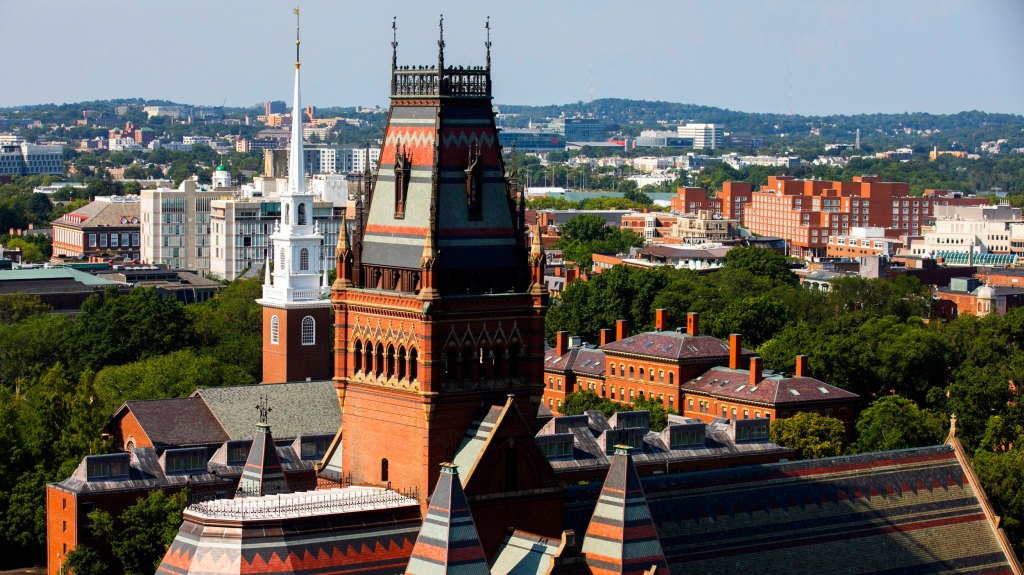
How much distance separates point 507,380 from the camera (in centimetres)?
7606

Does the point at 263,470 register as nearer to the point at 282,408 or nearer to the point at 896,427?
the point at 282,408

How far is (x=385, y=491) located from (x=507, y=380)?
5393 millimetres

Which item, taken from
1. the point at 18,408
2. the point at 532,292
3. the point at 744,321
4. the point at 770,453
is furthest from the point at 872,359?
the point at 532,292

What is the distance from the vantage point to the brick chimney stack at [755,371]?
164 m

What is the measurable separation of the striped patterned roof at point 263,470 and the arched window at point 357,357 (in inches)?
228

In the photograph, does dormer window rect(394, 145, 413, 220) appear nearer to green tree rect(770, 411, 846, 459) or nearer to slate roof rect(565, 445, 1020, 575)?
slate roof rect(565, 445, 1020, 575)

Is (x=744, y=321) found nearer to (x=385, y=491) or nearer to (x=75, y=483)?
(x=75, y=483)

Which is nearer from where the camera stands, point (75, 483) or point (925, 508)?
point (925, 508)

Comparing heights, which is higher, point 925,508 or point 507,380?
point 507,380

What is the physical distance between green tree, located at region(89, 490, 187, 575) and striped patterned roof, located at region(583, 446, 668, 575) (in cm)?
4133

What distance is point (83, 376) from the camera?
15775 cm

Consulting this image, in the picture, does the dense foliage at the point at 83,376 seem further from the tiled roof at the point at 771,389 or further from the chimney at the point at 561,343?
the tiled roof at the point at 771,389

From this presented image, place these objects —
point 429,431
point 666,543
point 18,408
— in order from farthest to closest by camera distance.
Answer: point 18,408 → point 666,543 → point 429,431

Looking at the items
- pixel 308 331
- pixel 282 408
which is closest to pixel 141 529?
pixel 282 408
